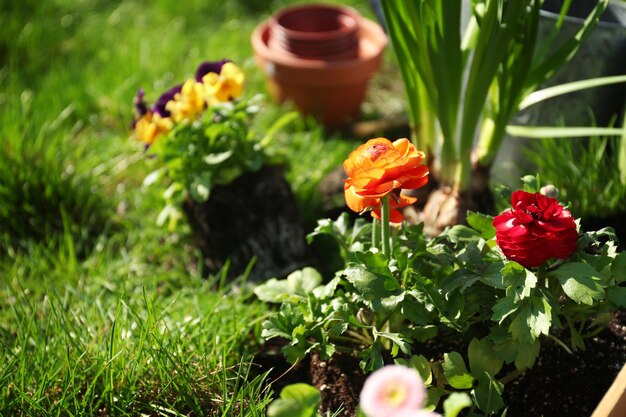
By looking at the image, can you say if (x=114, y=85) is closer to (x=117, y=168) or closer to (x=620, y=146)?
Result: (x=117, y=168)

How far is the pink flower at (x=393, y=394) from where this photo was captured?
2.99ft

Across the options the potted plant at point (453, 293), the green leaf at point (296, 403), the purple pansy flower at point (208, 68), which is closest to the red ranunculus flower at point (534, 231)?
the potted plant at point (453, 293)

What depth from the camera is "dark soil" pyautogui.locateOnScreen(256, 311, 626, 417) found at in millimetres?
1484

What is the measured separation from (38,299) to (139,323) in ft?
1.85

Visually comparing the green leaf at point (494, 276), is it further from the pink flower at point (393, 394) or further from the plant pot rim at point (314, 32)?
the plant pot rim at point (314, 32)

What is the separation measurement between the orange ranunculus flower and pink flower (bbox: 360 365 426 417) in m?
0.39

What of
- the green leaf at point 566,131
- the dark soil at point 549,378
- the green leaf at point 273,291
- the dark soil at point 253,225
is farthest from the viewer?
the dark soil at point 253,225

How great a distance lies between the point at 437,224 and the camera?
1897 mm

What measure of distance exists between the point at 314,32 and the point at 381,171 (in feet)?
5.61

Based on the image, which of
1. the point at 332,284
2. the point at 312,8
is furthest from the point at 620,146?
the point at 312,8

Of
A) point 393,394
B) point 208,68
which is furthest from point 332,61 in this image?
point 393,394

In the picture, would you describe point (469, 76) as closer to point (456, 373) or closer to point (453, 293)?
point (453, 293)

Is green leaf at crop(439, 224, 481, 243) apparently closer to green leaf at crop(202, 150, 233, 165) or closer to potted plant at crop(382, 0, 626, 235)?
potted plant at crop(382, 0, 626, 235)

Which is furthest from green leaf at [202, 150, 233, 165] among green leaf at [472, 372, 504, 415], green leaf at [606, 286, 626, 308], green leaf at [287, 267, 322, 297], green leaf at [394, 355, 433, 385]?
green leaf at [606, 286, 626, 308]
